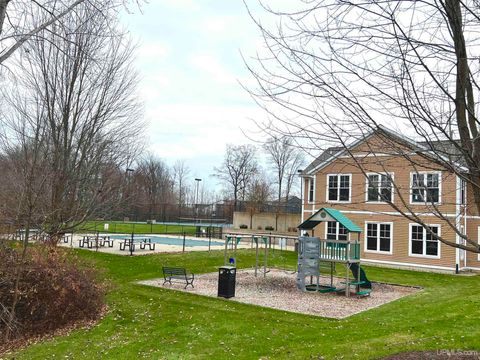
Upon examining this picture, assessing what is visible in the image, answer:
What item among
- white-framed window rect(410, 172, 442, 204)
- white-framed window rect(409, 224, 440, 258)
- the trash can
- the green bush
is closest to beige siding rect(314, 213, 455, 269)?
white-framed window rect(409, 224, 440, 258)

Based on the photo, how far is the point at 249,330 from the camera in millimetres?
9586

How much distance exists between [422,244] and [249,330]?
1688 cm

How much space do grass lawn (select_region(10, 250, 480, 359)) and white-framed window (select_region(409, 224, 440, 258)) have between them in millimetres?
8061

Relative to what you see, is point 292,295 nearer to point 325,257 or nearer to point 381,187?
point 325,257

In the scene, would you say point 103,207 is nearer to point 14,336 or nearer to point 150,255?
point 14,336

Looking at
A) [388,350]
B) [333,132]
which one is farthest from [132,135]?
[333,132]

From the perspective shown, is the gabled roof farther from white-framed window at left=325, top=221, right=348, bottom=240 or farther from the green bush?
white-framed window at left=325, top=221, right=348, bottom=240

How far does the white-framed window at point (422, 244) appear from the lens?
23.0 m

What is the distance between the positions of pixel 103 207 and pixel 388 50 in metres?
13.3

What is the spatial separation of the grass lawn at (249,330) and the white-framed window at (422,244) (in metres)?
8.06

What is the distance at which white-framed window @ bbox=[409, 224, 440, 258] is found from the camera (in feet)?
75.4

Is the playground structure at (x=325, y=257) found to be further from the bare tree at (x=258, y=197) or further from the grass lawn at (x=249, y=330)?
the bare tree at (x=258, y=197)

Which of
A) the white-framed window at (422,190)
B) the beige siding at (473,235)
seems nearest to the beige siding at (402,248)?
the beige siding at (473,235)

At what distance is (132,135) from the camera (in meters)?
16.2
